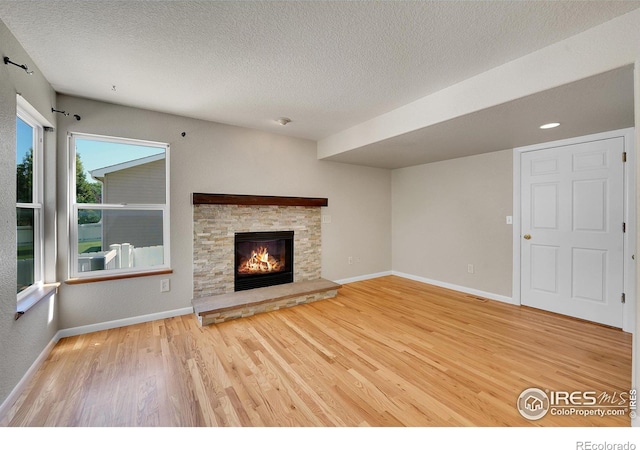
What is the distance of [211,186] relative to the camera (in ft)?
11.2

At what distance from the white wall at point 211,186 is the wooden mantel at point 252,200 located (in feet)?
0.52

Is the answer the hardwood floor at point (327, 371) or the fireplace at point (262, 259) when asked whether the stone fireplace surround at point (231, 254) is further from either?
the hardwood floor at point (327, 371)

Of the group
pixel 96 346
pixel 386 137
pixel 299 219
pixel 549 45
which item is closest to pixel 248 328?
pixel 96 346

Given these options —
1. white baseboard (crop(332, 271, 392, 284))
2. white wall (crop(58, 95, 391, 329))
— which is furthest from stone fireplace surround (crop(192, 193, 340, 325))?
white baseboard (crop(332, 271, 392, 284))

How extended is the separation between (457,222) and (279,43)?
12.1 ft

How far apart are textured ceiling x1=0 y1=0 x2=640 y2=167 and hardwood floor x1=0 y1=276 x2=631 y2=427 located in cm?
241

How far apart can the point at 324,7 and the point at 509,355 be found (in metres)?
2.98

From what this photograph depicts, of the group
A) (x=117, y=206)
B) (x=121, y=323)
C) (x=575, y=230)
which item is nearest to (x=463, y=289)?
(x=575, y=230)

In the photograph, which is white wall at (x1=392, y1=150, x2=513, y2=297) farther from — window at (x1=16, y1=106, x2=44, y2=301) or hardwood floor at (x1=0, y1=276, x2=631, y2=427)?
window at (x1=16, y1=106, x2=44, y2=301)

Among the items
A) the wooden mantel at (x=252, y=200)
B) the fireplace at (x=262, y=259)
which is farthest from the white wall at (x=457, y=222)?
the fireplace at (x=262, y=259)

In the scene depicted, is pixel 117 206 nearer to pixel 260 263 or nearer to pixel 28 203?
pixel 28 203

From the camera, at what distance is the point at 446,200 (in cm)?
438

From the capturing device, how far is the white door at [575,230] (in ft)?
9.32

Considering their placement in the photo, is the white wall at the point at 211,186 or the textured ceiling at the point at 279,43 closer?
the textured ceiling at the point at 279,43
